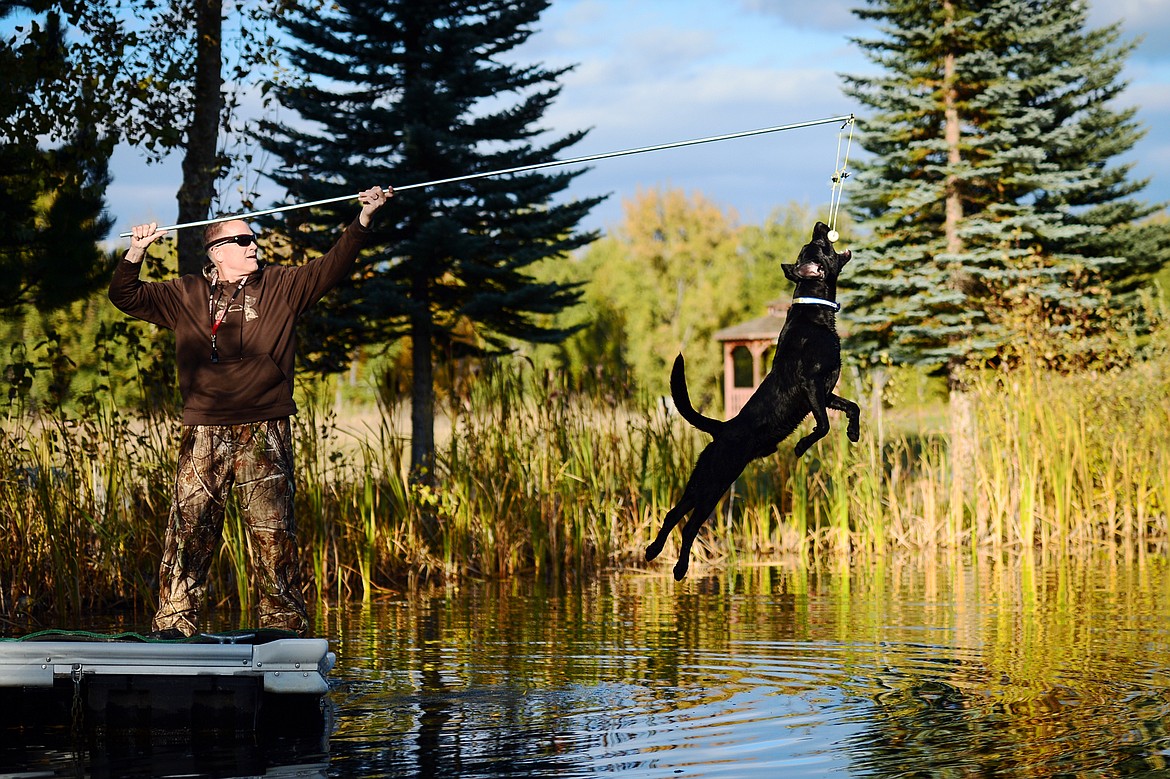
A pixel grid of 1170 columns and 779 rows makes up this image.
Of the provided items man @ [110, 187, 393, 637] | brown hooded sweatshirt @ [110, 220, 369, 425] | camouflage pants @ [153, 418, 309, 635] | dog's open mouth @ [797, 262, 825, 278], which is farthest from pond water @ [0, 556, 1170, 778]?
dog's open mouth @ [797, 262, 825, 278]

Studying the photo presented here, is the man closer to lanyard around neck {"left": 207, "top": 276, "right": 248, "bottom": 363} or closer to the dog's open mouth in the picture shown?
lanyard around neck {"left": 207, "top": 276, "right": 248, "bottom": 363}

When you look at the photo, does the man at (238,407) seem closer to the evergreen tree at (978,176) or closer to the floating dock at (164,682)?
the floating dock at (164,682)

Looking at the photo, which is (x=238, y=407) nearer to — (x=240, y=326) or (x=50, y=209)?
(x=240, y=326)

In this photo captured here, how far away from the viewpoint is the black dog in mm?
5297

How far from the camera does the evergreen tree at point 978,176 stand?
27891 millimetres

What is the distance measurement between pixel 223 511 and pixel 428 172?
15.1 m

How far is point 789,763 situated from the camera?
5.46 m

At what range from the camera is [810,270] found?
5.34m

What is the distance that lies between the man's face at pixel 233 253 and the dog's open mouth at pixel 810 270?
2.80m

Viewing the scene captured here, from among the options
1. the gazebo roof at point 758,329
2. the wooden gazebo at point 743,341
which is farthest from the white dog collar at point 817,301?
the gazebo roof at point 758,329

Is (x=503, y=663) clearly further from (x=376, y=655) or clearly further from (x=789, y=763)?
(x=789, y=763)

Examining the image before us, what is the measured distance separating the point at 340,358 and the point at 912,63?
14237 millimetres

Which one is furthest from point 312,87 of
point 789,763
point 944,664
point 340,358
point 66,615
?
point 789,763

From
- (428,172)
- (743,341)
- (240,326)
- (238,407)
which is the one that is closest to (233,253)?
(240,326)
